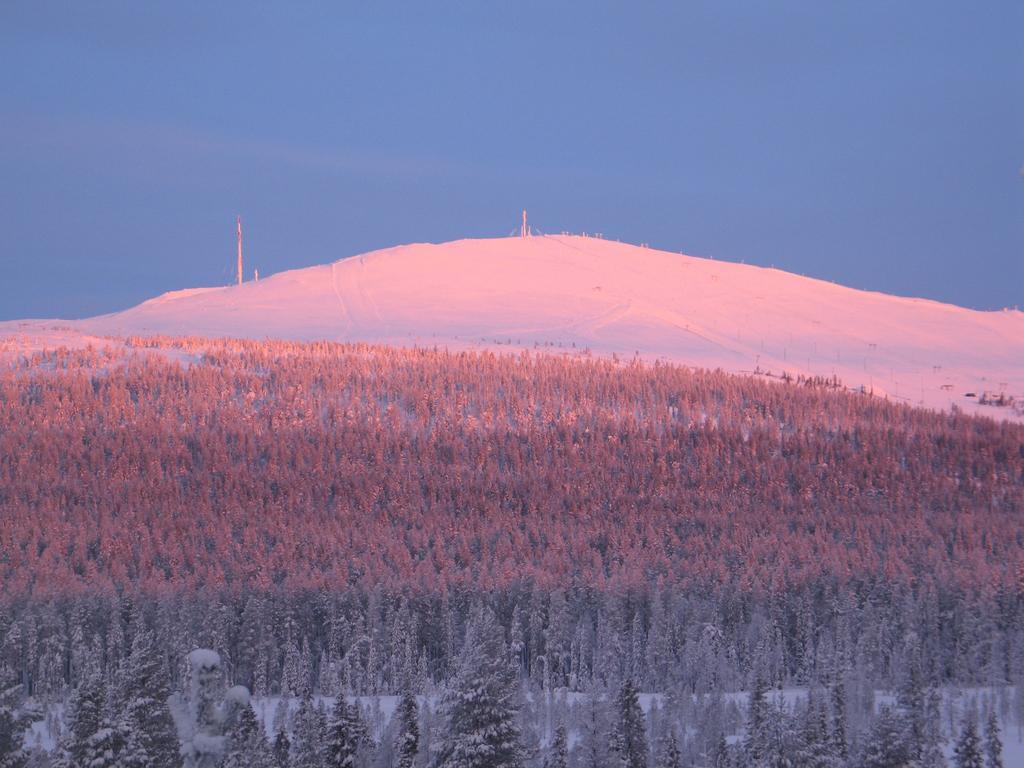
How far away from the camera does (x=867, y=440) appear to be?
2474 inches

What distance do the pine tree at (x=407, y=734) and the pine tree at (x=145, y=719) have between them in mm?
4935

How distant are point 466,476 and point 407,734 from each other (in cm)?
3259

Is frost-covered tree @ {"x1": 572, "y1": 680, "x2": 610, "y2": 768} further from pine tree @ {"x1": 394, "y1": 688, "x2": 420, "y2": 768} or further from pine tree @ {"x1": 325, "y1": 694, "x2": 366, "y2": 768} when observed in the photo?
pine tree @ {"x1": 325, "y1": 694, "x2": 366, "y2": 768}

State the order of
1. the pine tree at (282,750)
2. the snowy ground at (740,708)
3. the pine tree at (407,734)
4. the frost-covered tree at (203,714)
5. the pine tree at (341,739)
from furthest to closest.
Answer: the snowy ground at (740,708) → the pine tree at (282,750) → the pine tree at (407,734) → the pine tree at (341,739) → the frost-covered tree at (203,714)

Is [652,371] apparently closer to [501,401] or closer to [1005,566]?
[501,401]

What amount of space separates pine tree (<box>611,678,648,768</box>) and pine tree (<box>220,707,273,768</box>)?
6.45 m

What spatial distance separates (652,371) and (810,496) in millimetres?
20514

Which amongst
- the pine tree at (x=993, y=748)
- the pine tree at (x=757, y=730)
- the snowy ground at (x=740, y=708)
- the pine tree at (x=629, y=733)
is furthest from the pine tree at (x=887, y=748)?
the snowy ground at (x=740, y=708)

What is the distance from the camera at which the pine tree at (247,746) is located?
59.6 ft

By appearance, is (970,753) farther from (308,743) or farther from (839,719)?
(308,743)

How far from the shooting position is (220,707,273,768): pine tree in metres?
18.2

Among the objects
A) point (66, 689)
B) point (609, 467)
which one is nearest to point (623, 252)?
point (609, 467)

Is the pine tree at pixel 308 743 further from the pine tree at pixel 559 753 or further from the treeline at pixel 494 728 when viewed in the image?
the pine tree at pixel 559 753

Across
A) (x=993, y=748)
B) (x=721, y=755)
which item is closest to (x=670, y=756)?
(x=721, y=755)
